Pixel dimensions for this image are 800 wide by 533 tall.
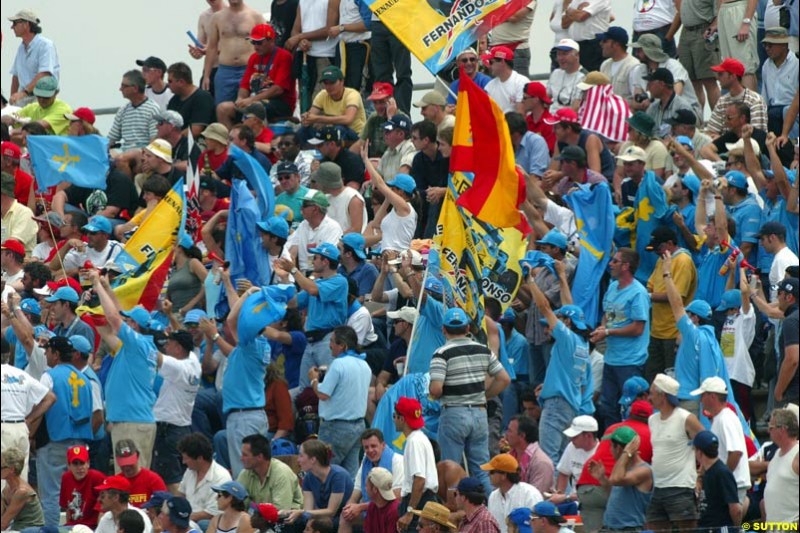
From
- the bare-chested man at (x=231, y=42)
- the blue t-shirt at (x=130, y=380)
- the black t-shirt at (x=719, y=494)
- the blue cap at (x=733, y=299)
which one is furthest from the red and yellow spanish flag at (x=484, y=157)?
the bare-chested man at (x=231, y=42)

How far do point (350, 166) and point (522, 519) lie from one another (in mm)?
7074

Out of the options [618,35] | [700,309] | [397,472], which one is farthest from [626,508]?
[618,35]

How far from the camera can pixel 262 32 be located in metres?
22.2

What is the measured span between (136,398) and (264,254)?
249 cm

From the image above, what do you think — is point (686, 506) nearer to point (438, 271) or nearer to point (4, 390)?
point (438, 271)

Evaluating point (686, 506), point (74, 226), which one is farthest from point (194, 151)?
point (686, 506)

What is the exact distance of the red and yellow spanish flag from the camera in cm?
1608

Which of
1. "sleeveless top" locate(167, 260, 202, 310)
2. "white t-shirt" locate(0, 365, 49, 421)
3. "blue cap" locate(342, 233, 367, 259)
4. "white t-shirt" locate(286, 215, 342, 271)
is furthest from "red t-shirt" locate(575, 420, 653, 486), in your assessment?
"sleeveless top" locate(167, 260, 202, 310)

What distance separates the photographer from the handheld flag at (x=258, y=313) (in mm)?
15859

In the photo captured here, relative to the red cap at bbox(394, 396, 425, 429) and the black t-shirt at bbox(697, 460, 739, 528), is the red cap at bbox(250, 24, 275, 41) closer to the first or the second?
the red cap at bbox(394, 396, 425, 429)

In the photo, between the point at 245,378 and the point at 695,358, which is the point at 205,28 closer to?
the point at 245,378

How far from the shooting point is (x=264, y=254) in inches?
701

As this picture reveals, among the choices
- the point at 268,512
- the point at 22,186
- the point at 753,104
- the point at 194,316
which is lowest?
the point at 268,512

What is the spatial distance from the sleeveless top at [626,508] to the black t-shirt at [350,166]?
670cm
